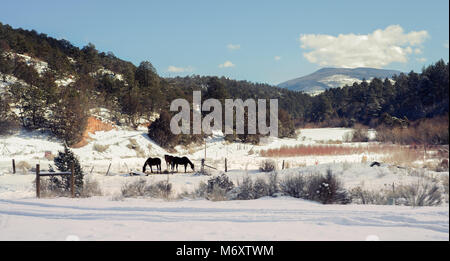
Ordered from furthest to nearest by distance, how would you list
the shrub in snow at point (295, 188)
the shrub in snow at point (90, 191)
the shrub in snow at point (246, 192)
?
the shrub in snow at point (90, 191), the shrub in snow at point (246, 192), the shrub in snow at point (295, 188)

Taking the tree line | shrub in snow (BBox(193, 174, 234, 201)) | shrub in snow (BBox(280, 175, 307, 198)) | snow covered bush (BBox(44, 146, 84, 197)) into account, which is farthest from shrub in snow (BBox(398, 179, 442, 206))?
snow covered bush (BBox(44, 146, 84, 197))

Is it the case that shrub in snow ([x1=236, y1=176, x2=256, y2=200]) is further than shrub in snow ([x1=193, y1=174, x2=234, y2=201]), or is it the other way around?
shrub in snow ([x1=236, y1=176, x2=256, y2=200])

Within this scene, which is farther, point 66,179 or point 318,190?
point 66,179

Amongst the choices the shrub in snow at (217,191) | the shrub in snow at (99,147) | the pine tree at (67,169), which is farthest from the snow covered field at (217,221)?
the shrub in snow at (99,147)

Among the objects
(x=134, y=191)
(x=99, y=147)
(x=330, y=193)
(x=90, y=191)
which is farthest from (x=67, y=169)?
(x=99, y=147)

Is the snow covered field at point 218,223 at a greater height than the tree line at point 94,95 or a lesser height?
lesser

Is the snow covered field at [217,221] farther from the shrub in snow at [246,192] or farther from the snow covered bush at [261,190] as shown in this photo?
the shrub in snow at [246,192]

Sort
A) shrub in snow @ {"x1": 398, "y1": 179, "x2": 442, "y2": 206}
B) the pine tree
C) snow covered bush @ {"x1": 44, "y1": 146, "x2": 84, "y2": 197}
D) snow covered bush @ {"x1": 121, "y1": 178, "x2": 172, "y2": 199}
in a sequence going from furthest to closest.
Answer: the pine tree, snow covered bush @ {"x1": 44, "y1": 146, "x2": 84, "y2": 197}, snow covered bush @ {"x1": 121, "y1": 178, "x2": 172, "y2": 199}, shrub in snow @ {"x1": 398, "y1": 179, "x2": 442, "y2": 206}

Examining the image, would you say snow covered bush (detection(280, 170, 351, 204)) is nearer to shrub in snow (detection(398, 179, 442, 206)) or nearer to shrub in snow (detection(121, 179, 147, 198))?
shrub in snow (detection(398, 179, 442, 206))

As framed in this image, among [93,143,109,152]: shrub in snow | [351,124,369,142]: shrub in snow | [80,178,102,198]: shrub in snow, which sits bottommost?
[80,178,102,198]: shrub in snow

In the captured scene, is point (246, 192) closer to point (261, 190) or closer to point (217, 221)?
point (261, 190)

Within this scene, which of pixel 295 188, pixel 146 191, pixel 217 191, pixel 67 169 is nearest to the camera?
pixel 295 188

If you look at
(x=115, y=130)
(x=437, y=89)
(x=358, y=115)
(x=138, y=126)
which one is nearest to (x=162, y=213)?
(x=437, y=89)

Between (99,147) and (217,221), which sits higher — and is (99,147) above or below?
above
